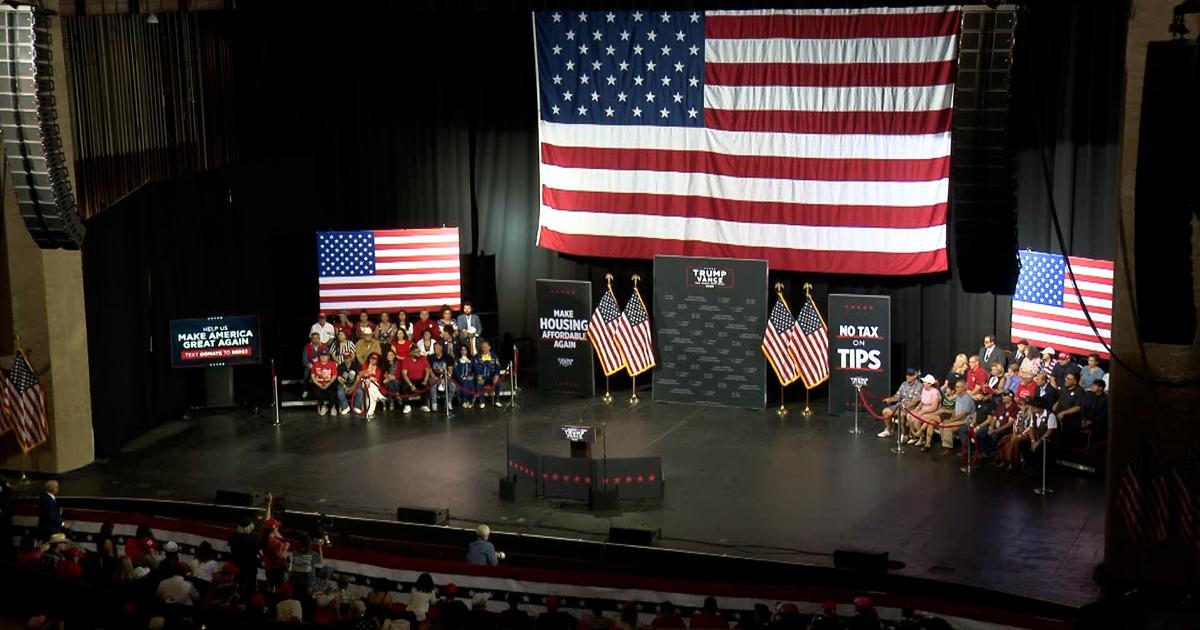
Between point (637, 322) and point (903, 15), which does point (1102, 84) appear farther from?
point (637, 322)

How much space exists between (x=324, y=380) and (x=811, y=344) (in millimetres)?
6746

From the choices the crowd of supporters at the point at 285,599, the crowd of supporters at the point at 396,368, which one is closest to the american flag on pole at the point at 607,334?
the crowd of supporters at the point at 396,368

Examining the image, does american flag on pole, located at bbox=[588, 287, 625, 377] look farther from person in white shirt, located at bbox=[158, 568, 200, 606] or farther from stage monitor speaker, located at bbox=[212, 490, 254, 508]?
person in white shirt, located at bbox=[158, 568, 200, 606]

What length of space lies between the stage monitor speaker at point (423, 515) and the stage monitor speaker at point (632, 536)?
188cm

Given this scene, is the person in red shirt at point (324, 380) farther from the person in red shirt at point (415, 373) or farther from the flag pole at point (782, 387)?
the flag pole at point (782, 387)

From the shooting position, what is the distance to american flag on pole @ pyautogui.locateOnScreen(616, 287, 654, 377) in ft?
71.3

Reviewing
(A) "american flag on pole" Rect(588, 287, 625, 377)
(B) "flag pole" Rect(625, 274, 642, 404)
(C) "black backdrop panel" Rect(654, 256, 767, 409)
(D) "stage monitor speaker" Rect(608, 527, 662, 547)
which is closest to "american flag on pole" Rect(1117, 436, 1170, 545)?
(D) "stage monitor speaker" Rect(608, 527, 662, 547)

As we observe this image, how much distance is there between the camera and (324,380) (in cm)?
2119

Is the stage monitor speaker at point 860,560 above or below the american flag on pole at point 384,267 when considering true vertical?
below

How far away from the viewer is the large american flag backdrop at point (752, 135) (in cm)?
2002

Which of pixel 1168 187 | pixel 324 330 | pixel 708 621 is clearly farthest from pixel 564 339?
pixel 708 621

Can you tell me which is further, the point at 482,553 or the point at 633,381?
the point at 633,381

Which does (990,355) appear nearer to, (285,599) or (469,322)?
(469,322)

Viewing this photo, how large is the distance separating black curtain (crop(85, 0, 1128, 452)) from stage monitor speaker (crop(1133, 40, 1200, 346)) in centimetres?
758
